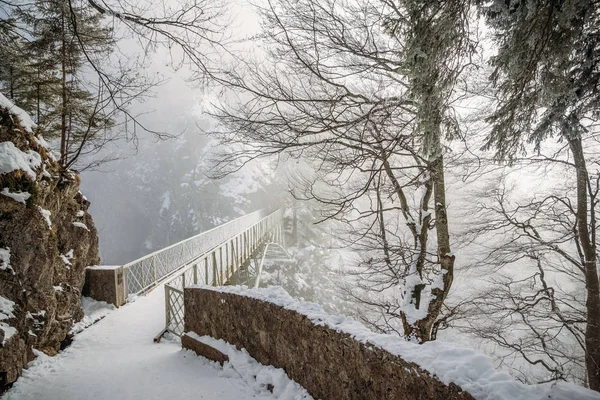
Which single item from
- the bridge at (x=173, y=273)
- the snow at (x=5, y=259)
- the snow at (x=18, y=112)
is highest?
the snow at (x=18, y=112)

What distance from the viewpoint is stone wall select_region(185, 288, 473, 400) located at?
213 cm

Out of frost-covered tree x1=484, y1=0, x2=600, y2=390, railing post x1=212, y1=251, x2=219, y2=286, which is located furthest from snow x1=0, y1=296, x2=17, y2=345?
frost-covered tree x1=484, y1=0, x2=600, y2=390

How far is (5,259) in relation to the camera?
13.4ft

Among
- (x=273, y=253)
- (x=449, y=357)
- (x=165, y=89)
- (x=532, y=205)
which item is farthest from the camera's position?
(x=165, y=89)

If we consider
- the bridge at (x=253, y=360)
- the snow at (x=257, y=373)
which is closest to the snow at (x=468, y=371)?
the bridge at (x=253, y=360)

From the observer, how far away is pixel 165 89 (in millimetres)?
72750

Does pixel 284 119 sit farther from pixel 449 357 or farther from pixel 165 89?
pixel 165 89

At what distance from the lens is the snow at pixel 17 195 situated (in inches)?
169

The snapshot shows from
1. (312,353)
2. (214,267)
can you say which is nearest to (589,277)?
(312,353)

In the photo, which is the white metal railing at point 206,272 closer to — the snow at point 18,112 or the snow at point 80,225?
the snow at point 80,225

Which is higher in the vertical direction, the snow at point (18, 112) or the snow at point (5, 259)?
the snow at point (18, 112)

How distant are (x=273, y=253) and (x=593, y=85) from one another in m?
25.4

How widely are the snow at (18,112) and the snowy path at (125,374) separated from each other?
4029 mm

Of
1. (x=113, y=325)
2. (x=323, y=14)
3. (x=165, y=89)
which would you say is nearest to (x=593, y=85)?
(x=323, y=14)
